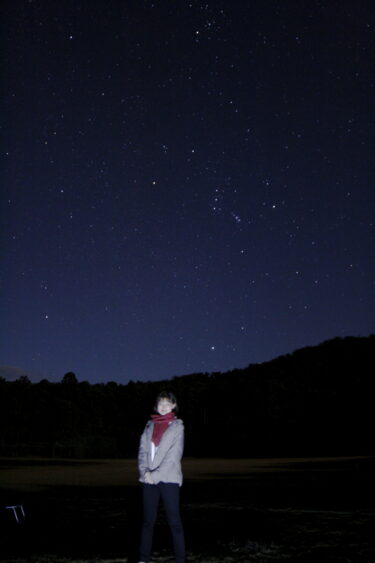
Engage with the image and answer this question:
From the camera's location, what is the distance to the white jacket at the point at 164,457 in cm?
473

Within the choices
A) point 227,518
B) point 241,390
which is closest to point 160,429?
point 227,518

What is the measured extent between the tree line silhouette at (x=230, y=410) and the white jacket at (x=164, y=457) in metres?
36.8

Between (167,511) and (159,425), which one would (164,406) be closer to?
(159,425)

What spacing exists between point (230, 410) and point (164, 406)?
49985 mm

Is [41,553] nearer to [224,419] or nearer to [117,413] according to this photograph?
[224,419]

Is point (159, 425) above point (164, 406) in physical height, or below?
below

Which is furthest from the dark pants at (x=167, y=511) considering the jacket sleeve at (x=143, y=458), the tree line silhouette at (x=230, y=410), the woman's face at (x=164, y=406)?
the tree line silhouette at (x=230, y=410)

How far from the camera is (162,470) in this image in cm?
472

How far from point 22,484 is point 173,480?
12.5 meters

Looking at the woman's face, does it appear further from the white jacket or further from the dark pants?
the dark pants

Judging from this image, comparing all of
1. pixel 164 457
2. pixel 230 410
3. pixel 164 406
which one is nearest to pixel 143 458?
pixel 164 457

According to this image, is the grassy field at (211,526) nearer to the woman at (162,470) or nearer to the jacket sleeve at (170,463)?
the woman at (162,470)

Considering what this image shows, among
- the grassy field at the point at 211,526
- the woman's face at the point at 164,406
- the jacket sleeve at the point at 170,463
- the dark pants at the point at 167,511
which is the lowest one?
the grassy field at the point at 211,526

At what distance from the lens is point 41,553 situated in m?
6.22
